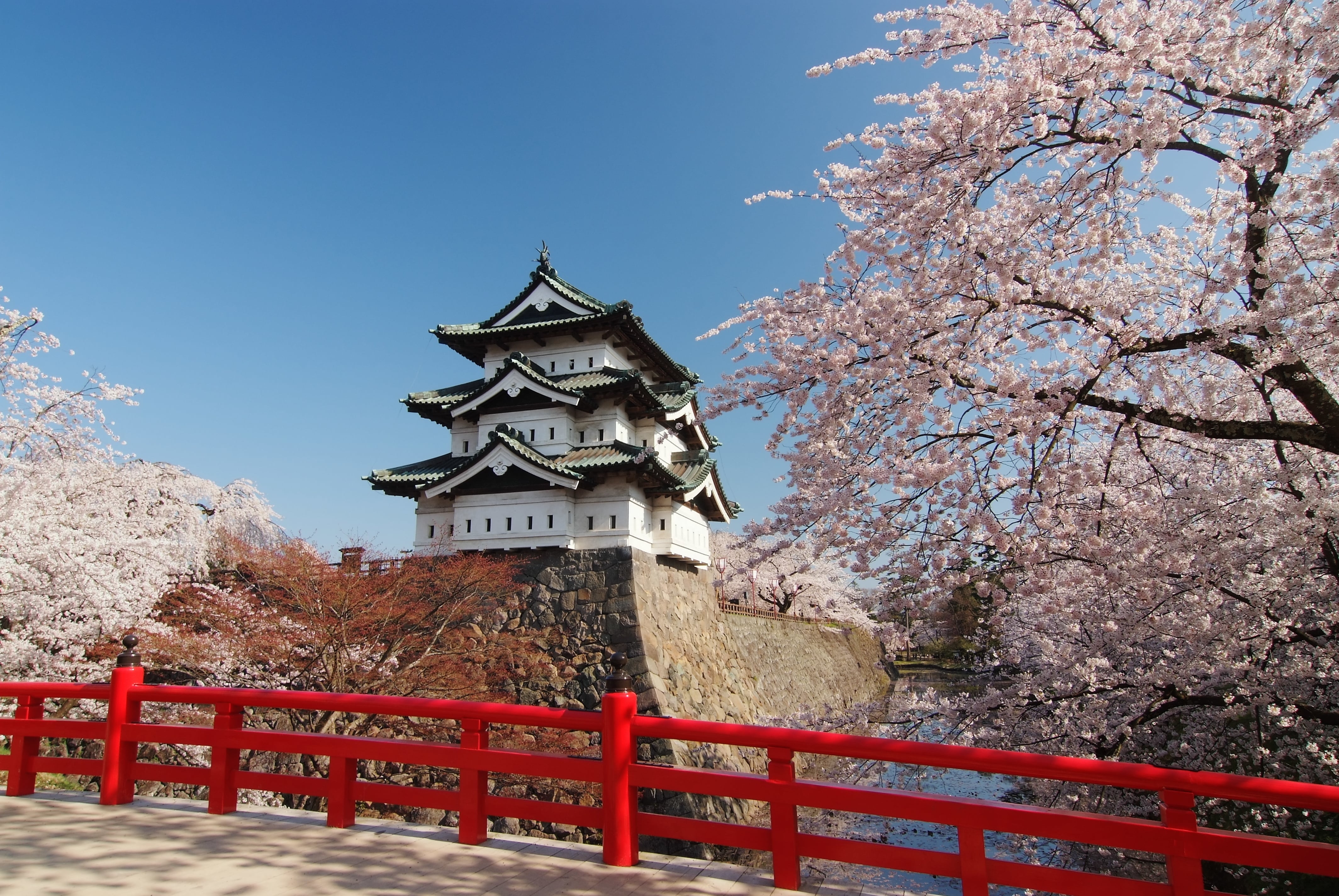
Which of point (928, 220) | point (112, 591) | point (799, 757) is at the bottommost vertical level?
point (799, 757)

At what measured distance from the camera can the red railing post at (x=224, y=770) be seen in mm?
4395

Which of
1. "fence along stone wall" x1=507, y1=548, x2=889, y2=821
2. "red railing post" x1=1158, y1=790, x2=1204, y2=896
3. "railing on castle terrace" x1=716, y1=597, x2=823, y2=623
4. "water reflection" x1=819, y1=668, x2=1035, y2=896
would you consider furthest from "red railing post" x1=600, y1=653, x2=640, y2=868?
"railing on castle terrace" x1=716, y1=597, x2=823, y2=623

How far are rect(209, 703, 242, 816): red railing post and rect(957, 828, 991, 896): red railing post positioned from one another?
171 inches

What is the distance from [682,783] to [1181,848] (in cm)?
216

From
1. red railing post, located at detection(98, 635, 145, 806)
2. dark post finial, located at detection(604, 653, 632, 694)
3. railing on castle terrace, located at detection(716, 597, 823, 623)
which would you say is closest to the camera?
dark post finial, located at detection(604, 653, 632, 694)

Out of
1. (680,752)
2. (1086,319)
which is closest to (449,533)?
(680,752)

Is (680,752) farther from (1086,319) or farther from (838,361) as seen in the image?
(1086,319)

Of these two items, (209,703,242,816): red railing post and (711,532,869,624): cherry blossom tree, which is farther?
(711,532,869,624): cherry blossom tree

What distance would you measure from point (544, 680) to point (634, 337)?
8.94 metres

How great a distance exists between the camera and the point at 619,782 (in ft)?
11.7

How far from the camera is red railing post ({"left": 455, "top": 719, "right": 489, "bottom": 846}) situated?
12.7ft

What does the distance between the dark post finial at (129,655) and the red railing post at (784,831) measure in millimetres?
4364

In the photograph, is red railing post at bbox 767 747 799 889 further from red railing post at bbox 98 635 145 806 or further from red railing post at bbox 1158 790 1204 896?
red railing post at bbox 98 635 145 806

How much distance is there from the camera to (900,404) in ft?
17.0
